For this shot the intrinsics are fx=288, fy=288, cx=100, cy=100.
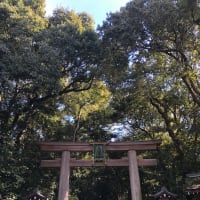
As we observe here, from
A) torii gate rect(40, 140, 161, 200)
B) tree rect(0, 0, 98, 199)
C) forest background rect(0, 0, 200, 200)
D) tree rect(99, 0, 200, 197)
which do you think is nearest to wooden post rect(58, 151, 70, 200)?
torii gate rect(40, 140, 161, 200)

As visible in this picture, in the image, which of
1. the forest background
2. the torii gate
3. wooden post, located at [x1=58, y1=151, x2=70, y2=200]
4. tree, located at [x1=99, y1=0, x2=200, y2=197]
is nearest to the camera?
wooden post, located at [x1=58, y1=151, x2=70, y2=200]

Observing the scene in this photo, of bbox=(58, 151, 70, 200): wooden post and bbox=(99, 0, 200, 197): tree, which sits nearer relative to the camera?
bbox=(58, 151, 70, 200): wooden post

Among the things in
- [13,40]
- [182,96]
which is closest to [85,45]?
[13,40]

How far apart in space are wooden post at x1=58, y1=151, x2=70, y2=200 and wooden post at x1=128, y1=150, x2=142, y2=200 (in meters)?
2.69

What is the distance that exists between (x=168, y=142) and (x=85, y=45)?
8.38 metres

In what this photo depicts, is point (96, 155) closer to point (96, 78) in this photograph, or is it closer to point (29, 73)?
point (96, 78)

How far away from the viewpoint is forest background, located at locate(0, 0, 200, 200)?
1328 centimetres

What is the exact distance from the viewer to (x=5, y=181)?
1359 cm

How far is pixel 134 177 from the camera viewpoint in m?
12.2

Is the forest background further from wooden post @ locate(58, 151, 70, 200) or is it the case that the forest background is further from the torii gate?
the torii gate

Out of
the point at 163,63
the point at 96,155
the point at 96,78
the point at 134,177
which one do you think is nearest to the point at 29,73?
the point at 96,78

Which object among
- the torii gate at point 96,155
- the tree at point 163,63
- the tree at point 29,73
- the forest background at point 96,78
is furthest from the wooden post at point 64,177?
the tree at point 163,63

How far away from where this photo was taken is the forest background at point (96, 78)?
523 inches

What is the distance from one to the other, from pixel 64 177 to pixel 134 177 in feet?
9.70
